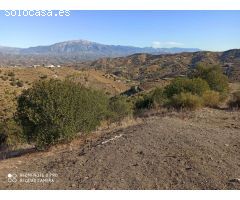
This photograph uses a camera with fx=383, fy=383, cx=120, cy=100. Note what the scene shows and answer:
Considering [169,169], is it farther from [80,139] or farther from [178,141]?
[80,139]

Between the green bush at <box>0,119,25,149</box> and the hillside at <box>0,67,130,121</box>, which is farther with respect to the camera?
the hillside at <box>0,67,130,121</box>

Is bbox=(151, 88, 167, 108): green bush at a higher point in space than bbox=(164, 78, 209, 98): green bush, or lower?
lower

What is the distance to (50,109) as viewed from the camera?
34.4 ft

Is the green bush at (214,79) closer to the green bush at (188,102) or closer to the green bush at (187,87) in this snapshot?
the green bush at (187,87)

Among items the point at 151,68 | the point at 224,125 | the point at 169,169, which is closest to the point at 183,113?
the point at 224,125

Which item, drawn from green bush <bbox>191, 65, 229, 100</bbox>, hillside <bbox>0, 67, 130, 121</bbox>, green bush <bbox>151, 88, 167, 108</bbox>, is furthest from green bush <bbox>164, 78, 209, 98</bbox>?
hillside <bbox>0, 67, 130, 121</bbox>

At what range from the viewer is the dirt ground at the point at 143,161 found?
7.08m

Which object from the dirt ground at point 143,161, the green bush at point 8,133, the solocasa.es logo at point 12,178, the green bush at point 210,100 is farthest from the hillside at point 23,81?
the solocasa.es logo at point 12,178

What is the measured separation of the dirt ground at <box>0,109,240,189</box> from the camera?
708 cm

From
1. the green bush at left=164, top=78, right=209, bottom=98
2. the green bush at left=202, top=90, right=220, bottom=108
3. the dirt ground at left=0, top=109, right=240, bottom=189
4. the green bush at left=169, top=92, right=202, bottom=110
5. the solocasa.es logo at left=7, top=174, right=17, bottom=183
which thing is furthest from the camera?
the green bush at left=164, top=78, right=209, bottom=98

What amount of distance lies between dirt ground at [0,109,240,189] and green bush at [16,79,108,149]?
1.64 feet

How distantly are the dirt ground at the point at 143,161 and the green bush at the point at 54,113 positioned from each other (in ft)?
1.64

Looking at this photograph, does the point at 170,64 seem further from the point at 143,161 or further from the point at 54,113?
the point at 143,161

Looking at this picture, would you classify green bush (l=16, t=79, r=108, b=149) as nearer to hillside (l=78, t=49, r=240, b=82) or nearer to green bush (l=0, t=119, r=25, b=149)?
green bush (l=0, t=119, r=25, b=149)
